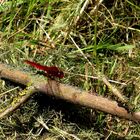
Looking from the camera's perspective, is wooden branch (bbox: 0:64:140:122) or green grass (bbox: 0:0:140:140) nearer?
wooden branch (bbox: 0:64:140:122)

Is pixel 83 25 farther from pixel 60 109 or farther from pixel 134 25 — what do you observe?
pixel 60 109

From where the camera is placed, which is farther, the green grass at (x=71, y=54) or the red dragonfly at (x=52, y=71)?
the green grass at (x=71, y=54)

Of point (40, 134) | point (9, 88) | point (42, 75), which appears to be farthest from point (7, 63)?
point (40, 134)

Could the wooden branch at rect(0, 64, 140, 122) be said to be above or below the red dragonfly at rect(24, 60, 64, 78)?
below

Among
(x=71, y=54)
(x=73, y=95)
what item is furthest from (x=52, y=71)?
(x=71, y=54)

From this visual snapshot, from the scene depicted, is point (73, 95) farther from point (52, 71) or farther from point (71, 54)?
point (71, 54)
